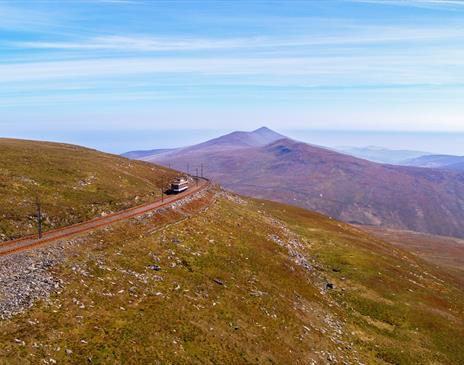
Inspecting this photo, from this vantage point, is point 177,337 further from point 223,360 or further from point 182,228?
point 182,228

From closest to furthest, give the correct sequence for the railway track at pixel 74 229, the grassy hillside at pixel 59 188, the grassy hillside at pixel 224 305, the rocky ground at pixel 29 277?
1. the grassy hillside at pixel 224 305
2. the rocky ground at pixel 29 277
3. the railway track at pixel 74 229
4. the grassy hillside at pixel 59 188

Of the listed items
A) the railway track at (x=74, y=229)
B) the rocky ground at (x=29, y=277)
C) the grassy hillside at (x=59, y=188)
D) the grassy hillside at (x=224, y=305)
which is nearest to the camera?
the grassy hillside at (x=224, y=305)

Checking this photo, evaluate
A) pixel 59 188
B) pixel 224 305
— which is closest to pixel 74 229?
pixel 59 188

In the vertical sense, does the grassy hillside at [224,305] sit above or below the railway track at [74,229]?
below

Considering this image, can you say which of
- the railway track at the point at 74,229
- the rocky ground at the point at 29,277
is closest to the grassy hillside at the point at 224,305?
the rocky ground at the point at 29,277

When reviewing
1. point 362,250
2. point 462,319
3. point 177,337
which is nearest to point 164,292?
point 177,337

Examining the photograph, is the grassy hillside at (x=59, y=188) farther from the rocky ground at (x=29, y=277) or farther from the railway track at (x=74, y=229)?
the rocky ground at (x=29, y=277)

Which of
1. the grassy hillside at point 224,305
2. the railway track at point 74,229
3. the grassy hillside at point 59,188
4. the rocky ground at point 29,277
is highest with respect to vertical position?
the grassy hillside at point 59,188
